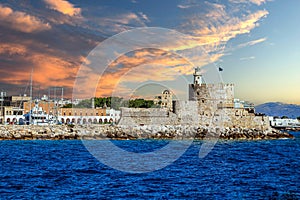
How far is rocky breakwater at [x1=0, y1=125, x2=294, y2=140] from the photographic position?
3475 cm

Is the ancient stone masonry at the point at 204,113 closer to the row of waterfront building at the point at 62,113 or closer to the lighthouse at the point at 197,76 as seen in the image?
the lighthouse at the point at 197,76

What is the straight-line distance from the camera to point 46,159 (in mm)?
19547

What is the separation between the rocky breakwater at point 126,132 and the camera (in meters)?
34.8

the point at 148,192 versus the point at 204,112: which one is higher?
the point at 204,112

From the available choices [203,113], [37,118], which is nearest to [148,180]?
[203,113]

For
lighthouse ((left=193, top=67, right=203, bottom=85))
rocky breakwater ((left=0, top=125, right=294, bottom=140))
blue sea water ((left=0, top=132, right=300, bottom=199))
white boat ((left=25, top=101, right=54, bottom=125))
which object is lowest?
blue sea water ((left=0, top=132, right=300, bottom=199))

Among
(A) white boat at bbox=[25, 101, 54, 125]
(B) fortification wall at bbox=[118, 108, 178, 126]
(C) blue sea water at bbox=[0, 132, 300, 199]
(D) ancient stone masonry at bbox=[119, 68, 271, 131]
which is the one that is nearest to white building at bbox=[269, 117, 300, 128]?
(D) ancient stone masonry at bbox=[119, 68, 271, 131]

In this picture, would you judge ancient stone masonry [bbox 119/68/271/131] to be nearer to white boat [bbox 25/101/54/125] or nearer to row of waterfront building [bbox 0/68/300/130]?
row of waterfront building [bbox 0/68/300/130]

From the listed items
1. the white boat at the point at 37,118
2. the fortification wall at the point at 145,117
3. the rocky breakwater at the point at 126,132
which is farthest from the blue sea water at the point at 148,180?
the white boat at the point at 37,118

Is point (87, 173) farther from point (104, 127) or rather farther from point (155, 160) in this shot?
point (104, 127)

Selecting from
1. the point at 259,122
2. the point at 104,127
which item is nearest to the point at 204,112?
the point at 259,122

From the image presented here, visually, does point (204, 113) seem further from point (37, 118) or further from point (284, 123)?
point (284, 123)

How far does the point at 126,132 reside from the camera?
3856cm

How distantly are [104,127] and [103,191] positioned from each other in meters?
26.8
